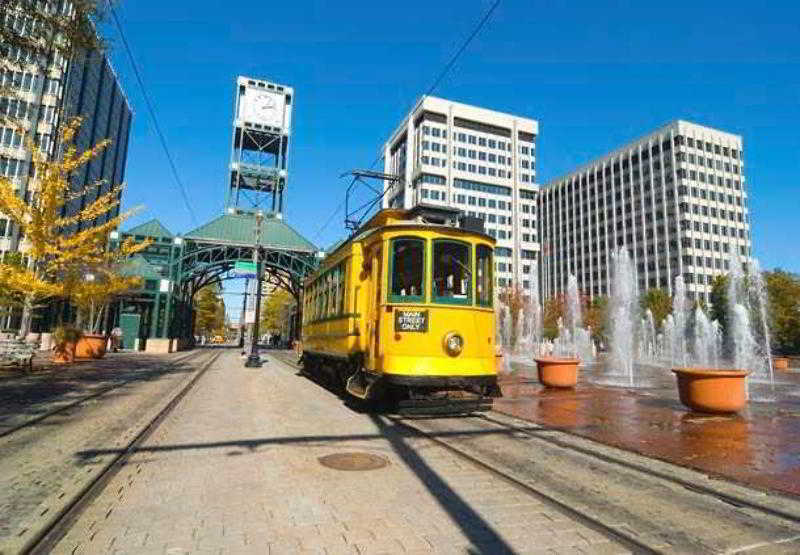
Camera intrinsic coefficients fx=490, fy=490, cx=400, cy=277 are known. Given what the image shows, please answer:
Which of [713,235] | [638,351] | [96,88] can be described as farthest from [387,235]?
[713,235]

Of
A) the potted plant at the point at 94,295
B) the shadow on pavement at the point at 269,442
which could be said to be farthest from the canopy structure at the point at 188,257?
the shadow on pavement at the point at 269,442

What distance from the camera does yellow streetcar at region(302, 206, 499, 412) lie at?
833 cm

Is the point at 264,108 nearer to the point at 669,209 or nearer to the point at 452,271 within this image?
the point at 452,271

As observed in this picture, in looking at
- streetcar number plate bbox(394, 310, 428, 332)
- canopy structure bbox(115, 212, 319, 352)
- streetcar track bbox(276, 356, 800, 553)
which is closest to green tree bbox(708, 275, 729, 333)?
canopy structure bbox(115, 212, 319, 352)

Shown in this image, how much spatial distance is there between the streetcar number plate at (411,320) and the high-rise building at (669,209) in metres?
97.2

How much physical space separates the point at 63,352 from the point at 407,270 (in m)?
17.4

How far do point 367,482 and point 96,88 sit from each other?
3373 inches

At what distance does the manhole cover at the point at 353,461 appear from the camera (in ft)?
18.4

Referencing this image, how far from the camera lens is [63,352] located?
Answer: 19.4 meters

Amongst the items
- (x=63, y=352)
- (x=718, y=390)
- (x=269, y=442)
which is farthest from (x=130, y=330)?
(x=718, y=390)

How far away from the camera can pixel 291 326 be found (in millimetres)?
58781

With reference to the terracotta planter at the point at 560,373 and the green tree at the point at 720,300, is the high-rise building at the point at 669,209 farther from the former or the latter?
the terracotta planter at the point at 560,373

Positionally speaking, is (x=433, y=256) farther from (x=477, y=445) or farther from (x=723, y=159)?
(x=723, y=159)

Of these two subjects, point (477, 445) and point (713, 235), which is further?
point (713, 235)
